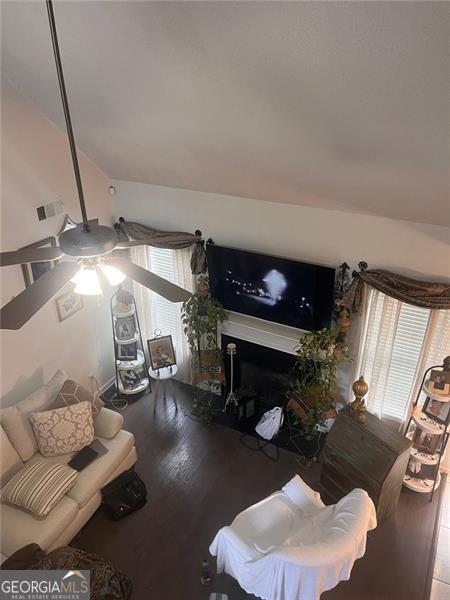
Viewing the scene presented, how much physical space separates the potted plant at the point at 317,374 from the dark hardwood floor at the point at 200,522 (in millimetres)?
589

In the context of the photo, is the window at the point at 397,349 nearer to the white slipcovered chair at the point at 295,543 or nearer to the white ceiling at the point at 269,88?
the white ceiling at the point at 269,88

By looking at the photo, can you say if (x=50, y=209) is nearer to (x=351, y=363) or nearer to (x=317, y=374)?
(x=317, y=374)

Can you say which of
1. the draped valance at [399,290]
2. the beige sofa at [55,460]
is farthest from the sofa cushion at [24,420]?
the draped valance at [399,290]

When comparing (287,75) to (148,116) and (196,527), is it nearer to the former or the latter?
(148,116)

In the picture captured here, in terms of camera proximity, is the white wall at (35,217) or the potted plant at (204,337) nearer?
the white wall at (35,217)

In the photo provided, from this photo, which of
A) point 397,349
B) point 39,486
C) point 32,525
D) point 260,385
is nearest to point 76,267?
point 39,486

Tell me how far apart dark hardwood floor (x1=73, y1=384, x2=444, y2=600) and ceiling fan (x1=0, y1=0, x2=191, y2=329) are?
8.84ft

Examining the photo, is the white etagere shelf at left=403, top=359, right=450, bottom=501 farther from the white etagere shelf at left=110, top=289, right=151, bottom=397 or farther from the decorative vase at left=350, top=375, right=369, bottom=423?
the white etagere shelf at left=110, top=289, right=151, bottom=397

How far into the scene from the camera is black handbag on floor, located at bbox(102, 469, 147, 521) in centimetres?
409

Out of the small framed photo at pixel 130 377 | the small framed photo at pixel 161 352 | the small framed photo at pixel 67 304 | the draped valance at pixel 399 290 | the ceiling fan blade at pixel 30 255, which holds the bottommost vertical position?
the small framed photo at pixel 130 377

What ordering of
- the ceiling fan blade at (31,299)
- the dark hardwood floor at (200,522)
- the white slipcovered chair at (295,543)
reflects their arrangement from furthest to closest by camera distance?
1. the dark hardwood floor at (200,522)
2. the white slipcovered chair at (295,543)
3. the ceiling fan blade at (31,299)

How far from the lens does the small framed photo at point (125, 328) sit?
5.30 metres

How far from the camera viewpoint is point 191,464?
4.71m

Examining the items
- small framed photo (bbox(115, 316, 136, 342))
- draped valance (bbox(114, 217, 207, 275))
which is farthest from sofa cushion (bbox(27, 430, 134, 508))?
draped valance (bbox(114, 217, 207, 275))
